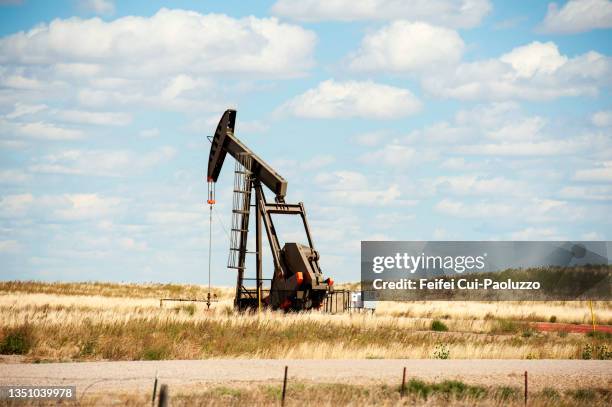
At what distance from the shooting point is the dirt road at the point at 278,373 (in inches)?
732

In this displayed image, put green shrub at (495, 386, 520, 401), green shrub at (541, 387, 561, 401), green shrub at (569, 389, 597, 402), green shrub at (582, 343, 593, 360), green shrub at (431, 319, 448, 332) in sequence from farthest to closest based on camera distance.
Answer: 1. green shrub at (431, 319, 448, 332)
2. green shrub at (582, 343, 593, 360)
3. green shrub at (569, 389, 597, 402)
4. green shrub at (541, 387, 561, 401)
5. green shrub at (495, 386, 520, 401)

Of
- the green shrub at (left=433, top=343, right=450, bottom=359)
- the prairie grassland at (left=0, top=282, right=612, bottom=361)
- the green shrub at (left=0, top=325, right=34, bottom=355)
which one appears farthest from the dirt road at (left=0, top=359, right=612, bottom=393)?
the green shrub at (left=0, top=325, right=34, bottom=355)

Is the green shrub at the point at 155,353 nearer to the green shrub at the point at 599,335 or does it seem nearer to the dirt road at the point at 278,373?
the dirt road at the point at 278,373

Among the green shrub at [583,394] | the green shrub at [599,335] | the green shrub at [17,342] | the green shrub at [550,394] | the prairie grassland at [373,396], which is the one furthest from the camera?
the green shrub at [599,335]

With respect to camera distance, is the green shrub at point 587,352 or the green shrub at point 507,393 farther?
the green shrub at point 587,352

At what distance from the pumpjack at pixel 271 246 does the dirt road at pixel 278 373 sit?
33.9ft

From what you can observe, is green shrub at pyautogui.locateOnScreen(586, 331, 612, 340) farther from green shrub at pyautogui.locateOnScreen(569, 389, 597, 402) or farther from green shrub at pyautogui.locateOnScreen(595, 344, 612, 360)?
green shrub at pyautogui.locateOnScreen(569, 389, 597, 402)

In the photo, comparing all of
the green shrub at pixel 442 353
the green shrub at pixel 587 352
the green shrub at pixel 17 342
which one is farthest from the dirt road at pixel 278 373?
the green shrub at pixel 587 352

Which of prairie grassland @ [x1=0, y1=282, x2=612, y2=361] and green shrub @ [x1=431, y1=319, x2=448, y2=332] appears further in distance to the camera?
green shrub @ [x1=431, y1=319, x2=448, y2=332]

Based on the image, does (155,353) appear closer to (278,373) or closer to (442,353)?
(278,373)

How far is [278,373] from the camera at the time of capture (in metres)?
Result: 20.5

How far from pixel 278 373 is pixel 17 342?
24.7ft

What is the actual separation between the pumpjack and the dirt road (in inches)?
407

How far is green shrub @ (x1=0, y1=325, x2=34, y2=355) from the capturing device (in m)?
23.5
